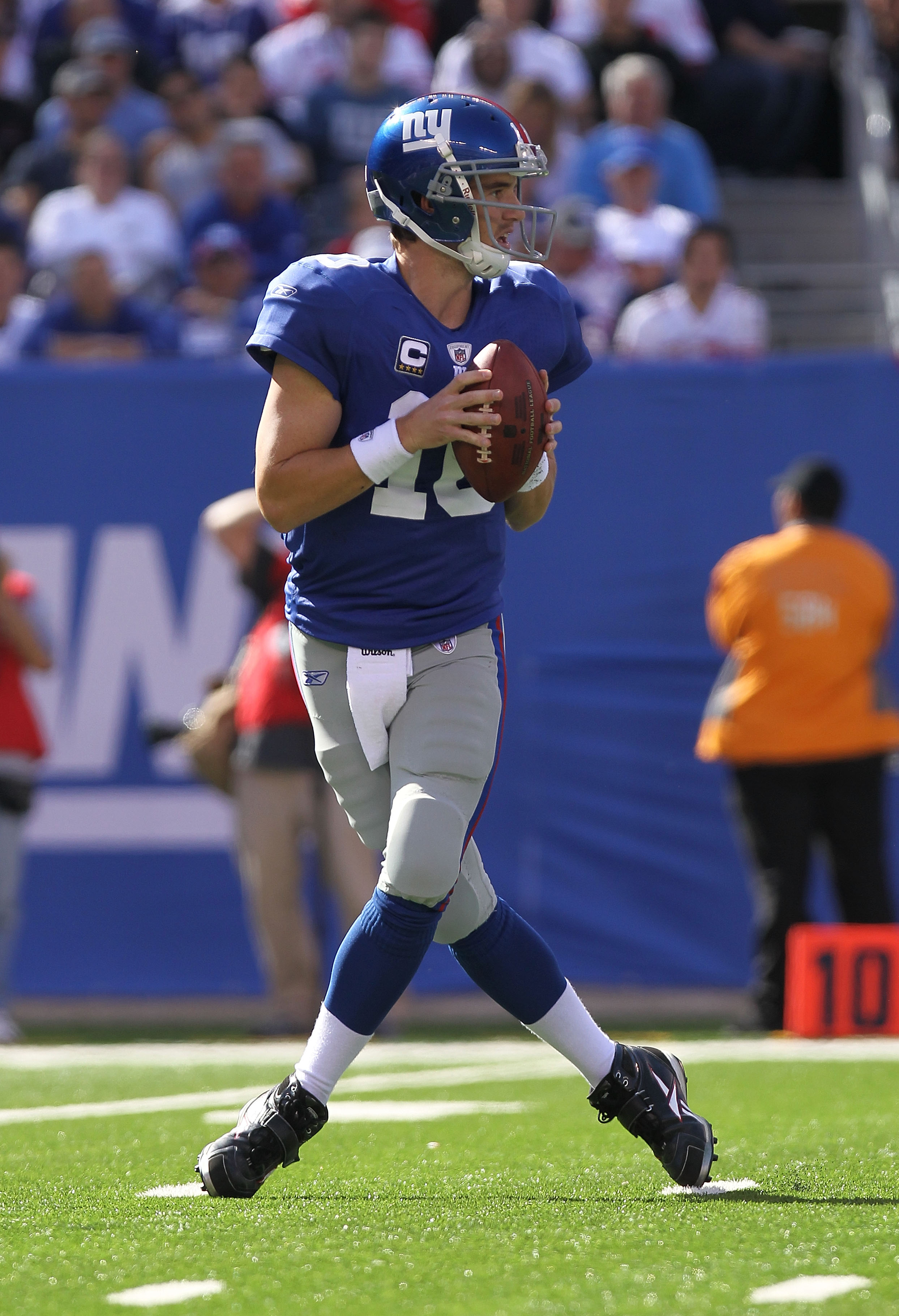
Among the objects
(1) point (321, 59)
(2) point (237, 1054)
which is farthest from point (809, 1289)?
(1) point (321, 59)

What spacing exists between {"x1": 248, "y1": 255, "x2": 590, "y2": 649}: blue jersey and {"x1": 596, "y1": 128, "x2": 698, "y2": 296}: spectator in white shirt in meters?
5.10

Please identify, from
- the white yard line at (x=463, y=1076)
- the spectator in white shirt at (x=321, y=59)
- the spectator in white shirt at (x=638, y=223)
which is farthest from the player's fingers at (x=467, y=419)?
the spectator in white shirt at (x=321, y=59)

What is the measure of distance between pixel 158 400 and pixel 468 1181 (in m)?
4.46

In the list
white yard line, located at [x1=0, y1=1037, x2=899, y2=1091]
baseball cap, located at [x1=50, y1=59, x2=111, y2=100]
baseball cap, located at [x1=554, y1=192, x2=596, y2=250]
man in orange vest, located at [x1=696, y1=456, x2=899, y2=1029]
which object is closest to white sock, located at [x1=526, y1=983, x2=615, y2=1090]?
white yard line, located at [x1=0, y1=1037, x2=899, y2=1091]

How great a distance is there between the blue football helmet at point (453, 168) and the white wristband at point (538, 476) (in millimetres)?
314

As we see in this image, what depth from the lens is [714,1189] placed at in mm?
3100

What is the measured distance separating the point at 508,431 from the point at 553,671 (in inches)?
156

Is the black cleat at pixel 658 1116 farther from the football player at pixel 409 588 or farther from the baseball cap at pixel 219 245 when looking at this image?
the baseball cap at pixel 219 245

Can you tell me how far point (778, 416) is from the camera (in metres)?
6.95

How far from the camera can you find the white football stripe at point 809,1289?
2287mm

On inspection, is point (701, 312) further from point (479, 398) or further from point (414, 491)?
point (479, 398)

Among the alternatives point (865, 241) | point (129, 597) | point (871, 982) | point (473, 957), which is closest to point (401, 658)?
point (473, 957)

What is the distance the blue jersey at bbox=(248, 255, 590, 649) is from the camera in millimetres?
3031

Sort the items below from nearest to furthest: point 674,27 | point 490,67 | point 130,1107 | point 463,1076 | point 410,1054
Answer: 1. point 130,1107
2. point 463,1076
3. point 410,1054
4. point 490,67
5. point 674,27
